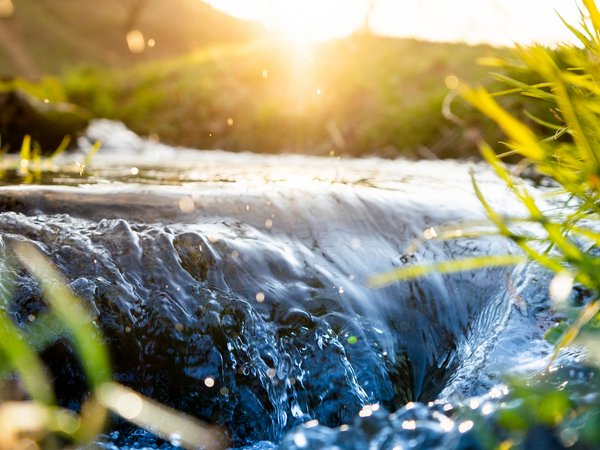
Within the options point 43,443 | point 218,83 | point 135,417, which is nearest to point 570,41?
point 135,417

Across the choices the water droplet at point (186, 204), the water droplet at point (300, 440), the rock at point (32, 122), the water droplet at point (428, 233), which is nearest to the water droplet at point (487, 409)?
the water droplet at point (300, 440)

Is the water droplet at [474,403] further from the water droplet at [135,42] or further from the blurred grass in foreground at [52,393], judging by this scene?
the water droplet at [135,42]

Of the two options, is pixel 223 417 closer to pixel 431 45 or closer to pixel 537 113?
pixel 537 113

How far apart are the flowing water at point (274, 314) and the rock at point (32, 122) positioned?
18.0 feet

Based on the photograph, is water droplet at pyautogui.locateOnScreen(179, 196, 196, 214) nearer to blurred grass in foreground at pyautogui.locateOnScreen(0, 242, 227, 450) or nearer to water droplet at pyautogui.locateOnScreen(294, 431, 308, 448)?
blurred grass in foreground at pyautogui.locateOnScreen(0, 242, 227, 450)

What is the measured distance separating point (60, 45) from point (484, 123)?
38.1m

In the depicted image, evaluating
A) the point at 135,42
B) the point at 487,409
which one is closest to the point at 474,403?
the point at 487,409

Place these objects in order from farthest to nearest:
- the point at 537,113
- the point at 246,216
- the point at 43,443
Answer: the point at 537,113 → the point at 246,216 → the point at 43,443

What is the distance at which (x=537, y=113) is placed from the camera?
852 cm

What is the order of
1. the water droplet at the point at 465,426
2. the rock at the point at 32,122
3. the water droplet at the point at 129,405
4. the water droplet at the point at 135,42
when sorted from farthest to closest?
1. the water droplet at the point at 135,42
2. the rock at the point at 32,122
3. the water droplet at the point at 129,405
4. the water droplet at the point at 465,426

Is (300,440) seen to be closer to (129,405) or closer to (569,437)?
(569,437)

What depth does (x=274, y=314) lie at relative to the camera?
5.59ft

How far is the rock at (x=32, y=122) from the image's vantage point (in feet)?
23.6

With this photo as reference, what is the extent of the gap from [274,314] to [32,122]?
6.52 m
